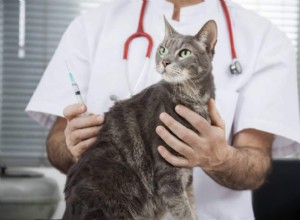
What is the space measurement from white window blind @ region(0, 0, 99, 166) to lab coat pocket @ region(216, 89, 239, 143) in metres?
1.04

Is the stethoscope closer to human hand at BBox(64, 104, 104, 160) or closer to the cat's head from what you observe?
human hand at BBox(64, 104, 104, 160)

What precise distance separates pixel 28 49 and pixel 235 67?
1.16m

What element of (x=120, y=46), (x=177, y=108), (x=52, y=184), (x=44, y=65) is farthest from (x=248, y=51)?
(x=44, y=65)

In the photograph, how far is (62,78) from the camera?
120 centimetres

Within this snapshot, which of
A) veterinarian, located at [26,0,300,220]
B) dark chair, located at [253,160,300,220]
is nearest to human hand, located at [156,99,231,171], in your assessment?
veterinarian, located at [26,0,300,220]

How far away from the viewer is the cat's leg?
81 cm

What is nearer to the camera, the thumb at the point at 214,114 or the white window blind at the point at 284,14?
the thumb at the point at 214,114

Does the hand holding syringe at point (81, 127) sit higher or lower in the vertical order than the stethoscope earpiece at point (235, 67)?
lower

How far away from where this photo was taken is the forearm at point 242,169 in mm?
981

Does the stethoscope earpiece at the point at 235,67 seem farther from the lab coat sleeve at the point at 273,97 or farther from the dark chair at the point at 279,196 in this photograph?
the dark chair at the point at 279,196

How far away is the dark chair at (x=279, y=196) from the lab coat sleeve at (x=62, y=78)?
2.80ft

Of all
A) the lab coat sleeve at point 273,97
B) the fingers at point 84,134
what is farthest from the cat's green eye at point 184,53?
the lab coat sleeve at point 273,97

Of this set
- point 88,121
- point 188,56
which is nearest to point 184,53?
point 188,56

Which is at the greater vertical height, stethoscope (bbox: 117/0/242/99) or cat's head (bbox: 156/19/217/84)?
cat's head (bbox: 156/19/217/84)
